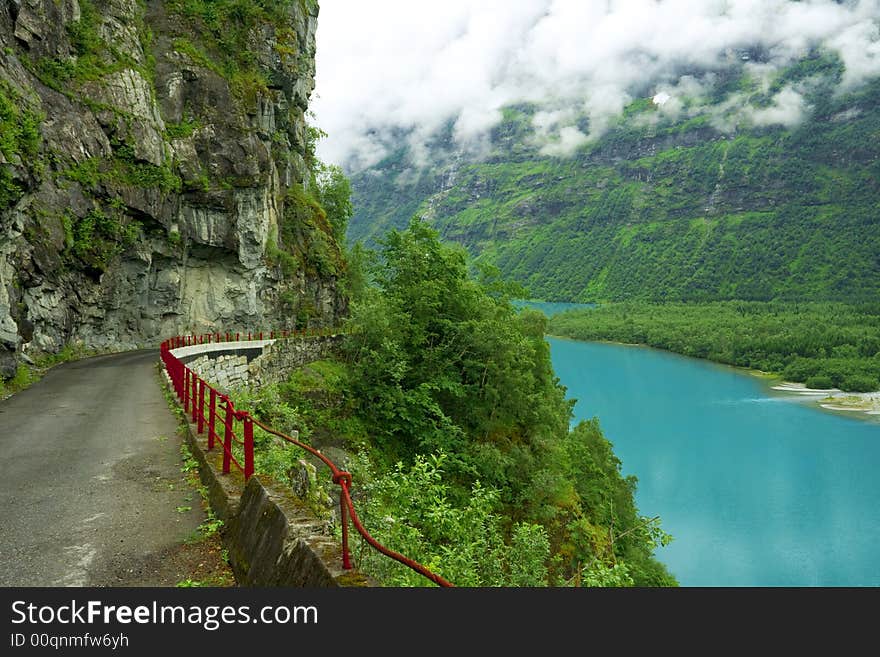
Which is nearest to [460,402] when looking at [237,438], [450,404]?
[450,404]

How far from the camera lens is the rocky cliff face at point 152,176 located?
22.8m

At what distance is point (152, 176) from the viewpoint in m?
31.2

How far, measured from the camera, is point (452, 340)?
25.5 meters

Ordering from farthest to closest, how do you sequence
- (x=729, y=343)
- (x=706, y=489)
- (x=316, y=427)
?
(x=729, y=343), (x=706, y=489), (x=316, y=427)

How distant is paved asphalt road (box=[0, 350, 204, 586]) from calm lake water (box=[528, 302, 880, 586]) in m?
35.2

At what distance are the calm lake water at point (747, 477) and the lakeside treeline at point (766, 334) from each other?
1558 centimetres

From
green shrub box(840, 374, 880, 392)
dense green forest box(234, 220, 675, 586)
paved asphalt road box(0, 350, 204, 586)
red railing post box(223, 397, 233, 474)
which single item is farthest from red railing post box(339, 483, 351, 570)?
green shrub box(840, 374, 880, 392)

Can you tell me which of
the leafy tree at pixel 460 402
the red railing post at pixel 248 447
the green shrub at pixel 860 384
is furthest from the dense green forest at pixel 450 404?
the green shrub at pixel 860 384

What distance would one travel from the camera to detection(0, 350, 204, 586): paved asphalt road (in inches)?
228

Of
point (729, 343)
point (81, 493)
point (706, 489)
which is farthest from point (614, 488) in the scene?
point (729, 343)

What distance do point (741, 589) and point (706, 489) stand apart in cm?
5501

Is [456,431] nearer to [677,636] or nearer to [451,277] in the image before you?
[451,277]

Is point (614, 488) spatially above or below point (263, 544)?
below

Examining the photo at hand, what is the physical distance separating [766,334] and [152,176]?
12652cm
